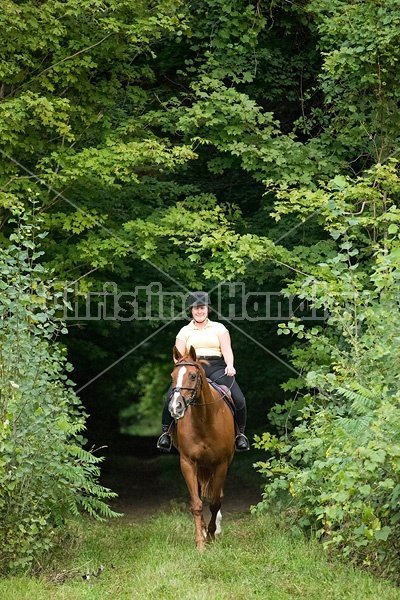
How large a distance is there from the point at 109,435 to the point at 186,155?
13.9 m

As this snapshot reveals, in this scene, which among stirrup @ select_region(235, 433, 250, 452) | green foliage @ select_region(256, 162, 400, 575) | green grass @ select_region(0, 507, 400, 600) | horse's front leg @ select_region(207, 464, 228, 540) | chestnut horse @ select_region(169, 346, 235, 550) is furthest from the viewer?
stirrup @ select_region(235, 433, 250, 452)

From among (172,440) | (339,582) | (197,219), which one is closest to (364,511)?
(339,582)

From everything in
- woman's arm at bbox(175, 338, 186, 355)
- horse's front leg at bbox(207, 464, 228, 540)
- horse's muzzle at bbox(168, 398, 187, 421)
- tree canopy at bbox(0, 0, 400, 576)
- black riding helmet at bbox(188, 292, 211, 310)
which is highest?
tree canopy at bbox(0, 0, 400, 576)

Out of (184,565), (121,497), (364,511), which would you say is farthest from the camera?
(121,497)

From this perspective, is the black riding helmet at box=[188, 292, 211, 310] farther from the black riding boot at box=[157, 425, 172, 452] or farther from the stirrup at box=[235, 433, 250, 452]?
the stirrup at box=[235, 433, 250, 452]

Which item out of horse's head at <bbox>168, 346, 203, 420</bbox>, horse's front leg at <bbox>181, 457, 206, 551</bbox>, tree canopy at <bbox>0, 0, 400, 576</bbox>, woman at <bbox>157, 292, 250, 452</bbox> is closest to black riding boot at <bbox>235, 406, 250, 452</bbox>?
woman at <bbox>157, 292, 250, 452</bbox>

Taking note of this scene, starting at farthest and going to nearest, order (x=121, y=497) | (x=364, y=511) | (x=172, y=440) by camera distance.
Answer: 1. (x=121, y=497)
2. (x=172, y=440)
3. (x=364, y=511)

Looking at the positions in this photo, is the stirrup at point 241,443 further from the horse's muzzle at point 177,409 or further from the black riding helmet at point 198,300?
the horse's muzzle at point 177,409

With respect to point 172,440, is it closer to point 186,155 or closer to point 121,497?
point 186,155

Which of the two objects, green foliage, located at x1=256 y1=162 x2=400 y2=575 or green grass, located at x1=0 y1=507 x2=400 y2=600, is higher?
green foliage, located at x1=256 y1=162 x2=400 y2=575

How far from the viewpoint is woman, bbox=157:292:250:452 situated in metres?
11.5

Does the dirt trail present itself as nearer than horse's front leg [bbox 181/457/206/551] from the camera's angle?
No

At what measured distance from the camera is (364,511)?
769 centimetres

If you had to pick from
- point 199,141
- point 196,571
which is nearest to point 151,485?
point 199,141
